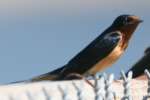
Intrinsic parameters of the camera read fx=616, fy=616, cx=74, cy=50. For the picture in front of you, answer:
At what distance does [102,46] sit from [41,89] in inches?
200

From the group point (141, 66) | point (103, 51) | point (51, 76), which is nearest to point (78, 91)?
point (51, 76)

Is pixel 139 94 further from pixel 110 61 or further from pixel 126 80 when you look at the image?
pixel 110 61

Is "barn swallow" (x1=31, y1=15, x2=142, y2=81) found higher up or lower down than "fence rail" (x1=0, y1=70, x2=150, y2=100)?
lower down

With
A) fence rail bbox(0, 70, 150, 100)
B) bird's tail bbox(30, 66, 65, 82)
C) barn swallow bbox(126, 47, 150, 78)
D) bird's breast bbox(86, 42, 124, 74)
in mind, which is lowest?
barn swallow bbox(126, 47, 150, 78)

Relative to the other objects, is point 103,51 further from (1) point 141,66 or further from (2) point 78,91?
(2) point 78,91

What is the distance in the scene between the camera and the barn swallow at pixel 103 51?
8953 mm

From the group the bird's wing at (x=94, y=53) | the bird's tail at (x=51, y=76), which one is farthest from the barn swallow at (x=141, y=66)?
the bird's tail at (x=51, y=76)

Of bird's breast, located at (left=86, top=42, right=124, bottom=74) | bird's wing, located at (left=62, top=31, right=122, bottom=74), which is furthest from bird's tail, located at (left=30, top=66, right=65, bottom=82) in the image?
bird's breast, located at (left=86, top=42, right=124, bottom=74)

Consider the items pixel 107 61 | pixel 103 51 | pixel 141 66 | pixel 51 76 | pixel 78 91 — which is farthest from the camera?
pixel 141 66

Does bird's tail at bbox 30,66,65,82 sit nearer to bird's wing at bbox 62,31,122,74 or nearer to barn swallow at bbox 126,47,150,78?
bird's wing at bbox 62,31,122,74

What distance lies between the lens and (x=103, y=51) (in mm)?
9508

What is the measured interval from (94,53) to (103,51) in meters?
0.26

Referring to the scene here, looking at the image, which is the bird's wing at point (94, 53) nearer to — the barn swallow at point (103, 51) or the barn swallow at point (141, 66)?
the barn swallow at point (103, 51)

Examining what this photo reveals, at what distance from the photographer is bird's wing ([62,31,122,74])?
365 inches
